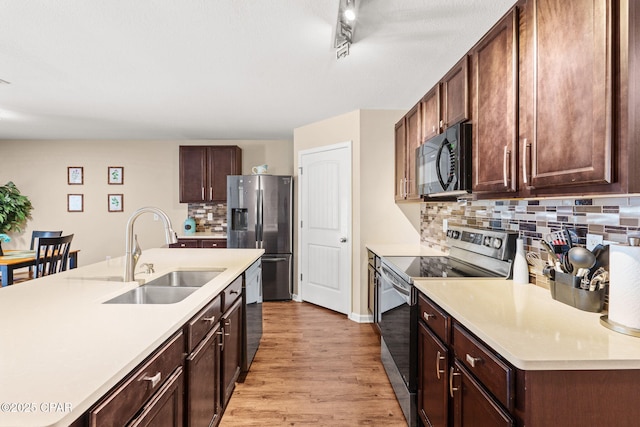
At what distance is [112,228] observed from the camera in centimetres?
575

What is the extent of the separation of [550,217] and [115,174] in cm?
604

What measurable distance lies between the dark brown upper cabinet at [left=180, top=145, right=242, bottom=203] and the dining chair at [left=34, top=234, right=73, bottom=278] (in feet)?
5.80

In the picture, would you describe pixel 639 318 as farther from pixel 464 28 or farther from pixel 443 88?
pixel 464 28

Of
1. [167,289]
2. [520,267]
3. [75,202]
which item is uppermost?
[75,202]

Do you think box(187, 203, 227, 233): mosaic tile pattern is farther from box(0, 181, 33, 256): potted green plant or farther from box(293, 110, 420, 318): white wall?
box(293, 110, 420, 318): white wall

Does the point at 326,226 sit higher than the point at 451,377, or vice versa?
the point at 326,226

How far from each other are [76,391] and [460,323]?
125 centimetres

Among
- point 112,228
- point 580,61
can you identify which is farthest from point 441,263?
point 112,228

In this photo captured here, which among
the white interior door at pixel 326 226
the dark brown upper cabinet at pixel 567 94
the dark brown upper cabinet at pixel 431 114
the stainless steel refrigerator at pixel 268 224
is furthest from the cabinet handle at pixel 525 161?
the stainless steel refrigerator at pixel 268 224

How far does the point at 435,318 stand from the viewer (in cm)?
164

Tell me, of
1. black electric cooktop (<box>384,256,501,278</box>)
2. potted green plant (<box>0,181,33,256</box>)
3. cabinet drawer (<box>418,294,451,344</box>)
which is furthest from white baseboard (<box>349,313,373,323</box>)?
potted green plant (<box>0,181,33,256</box>)

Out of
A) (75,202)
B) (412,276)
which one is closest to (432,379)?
(412,276)

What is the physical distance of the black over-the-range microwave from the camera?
1.92 metres

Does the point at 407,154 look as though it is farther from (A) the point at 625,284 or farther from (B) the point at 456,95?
(A) the point at 625,284
